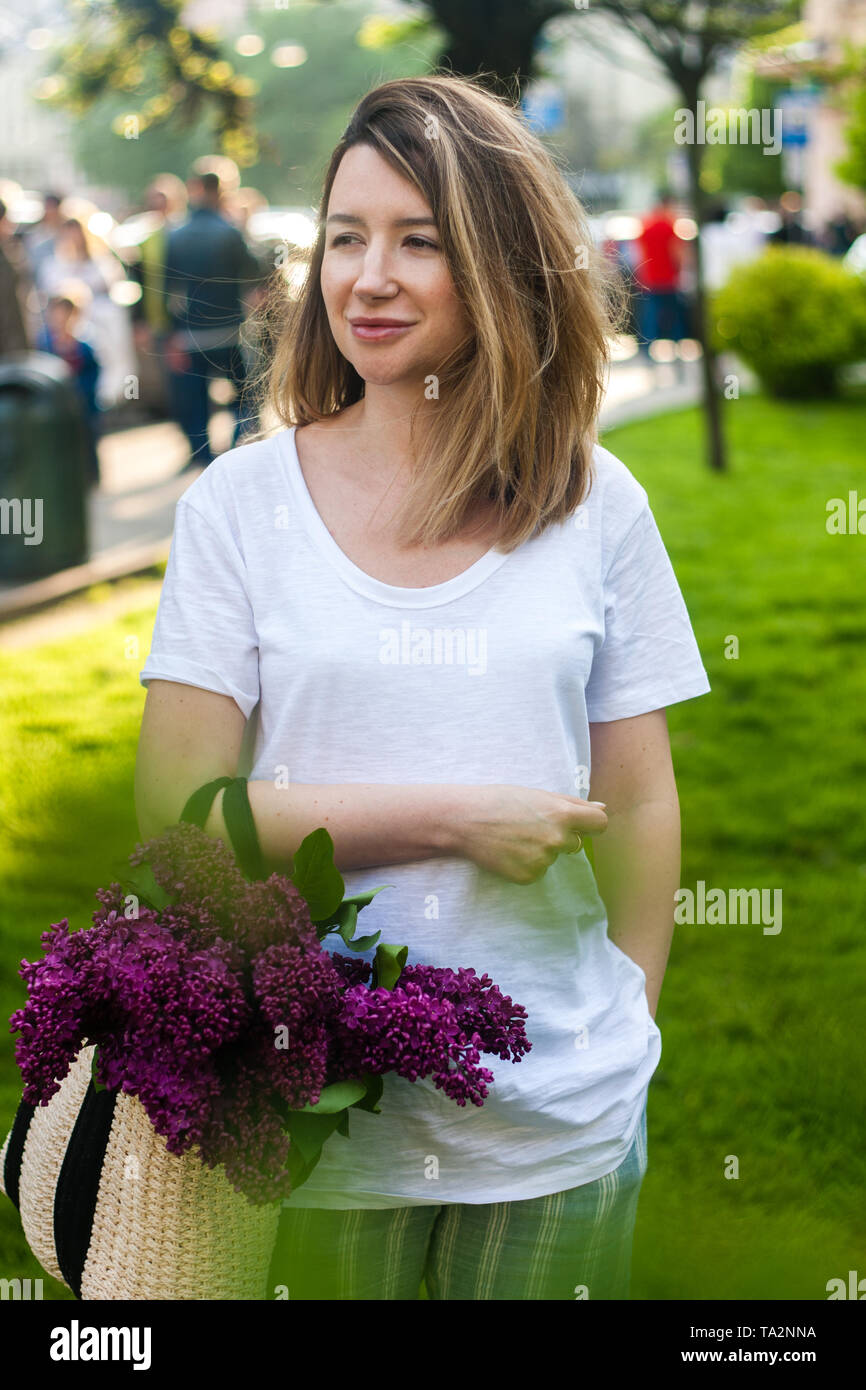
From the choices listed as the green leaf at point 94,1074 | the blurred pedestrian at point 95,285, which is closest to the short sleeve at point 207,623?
the green leaf at point 94,1074

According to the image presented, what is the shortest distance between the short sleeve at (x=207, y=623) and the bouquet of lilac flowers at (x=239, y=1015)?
205 millimetres

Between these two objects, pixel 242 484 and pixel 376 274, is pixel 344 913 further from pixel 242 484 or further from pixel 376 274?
pixel 376 274

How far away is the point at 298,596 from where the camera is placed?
178 cm

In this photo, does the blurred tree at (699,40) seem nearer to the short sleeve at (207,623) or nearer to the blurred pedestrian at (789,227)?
the short sleeve at (207,623)

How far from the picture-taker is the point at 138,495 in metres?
10.6

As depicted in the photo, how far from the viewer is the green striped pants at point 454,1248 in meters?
1.81

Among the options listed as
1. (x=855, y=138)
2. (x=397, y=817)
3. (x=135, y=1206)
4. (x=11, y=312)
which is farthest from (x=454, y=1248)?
(x=855, y=138)

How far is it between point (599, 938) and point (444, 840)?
0.94 feet

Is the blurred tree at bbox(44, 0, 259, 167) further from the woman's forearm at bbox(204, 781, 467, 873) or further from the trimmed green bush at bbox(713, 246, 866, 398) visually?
the woman's forearm at bbox(204, 781, 467, 873)

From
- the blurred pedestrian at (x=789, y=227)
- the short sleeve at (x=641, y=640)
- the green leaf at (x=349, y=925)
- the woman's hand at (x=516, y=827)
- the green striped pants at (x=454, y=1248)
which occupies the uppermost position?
the short sleeve at (x=641, y=640)

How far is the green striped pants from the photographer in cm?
181

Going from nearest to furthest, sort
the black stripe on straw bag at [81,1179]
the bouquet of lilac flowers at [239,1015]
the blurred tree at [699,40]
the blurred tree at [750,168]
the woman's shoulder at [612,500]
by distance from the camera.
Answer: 1. the bouquet of lilac flowers at [239,1015]
2. the black stripe on straw bag at [81,1179]
3. the woman's shoulder at [612,500]
4. the blurred tree at [699,40]
5. the blurred tree at [750,168]

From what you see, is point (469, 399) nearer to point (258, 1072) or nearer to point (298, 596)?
point (298, 596)

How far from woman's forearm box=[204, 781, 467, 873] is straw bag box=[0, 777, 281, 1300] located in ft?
0.14
